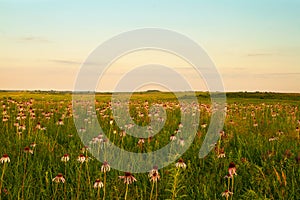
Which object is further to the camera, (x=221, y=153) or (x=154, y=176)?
(x=221, y=153)

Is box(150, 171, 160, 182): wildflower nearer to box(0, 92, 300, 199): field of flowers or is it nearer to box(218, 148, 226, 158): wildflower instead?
box(0, 92, 300, 199): field of flowers

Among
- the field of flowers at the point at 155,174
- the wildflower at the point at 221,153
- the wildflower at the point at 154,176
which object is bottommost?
the field of flowers at the point at 155,174

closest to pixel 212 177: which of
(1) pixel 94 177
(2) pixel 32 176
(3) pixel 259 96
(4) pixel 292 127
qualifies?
(1) pixel 94 177

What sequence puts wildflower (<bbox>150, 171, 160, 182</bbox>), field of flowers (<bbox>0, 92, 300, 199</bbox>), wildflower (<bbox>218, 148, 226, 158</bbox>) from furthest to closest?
wildflower (<bbox>218, 148, 226, 158</bbox>) → field of flowers (<bbox>0, 92, 300, 199</bbox>) → wildflower (<bbox>150, 171, 160, 182</bbox>)

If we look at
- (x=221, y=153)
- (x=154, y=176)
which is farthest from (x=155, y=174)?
(x=221, y=153)

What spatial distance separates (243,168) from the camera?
5.47m

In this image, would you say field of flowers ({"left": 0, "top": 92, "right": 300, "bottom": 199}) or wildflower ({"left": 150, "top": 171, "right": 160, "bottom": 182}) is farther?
field of flowers ({"left": 0, "top": 92, "right": 300, "bottom": 199})

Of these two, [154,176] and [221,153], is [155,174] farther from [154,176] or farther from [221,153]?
[221,153]

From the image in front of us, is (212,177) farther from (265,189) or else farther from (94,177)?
(94,177)

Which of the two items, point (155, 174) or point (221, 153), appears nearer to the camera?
point (155, 174)

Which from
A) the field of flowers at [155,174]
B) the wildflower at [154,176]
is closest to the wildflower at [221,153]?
the field of flowers at [155,174]

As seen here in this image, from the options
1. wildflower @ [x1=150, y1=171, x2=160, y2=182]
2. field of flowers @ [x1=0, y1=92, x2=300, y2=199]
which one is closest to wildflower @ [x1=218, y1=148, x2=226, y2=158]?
field of flowers @ [x1=0, y1=92, x2=300, y2=199]

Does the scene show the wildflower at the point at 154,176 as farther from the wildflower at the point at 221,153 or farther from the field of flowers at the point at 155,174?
the wildflower at the point at 221,153

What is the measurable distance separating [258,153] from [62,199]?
145 inches
